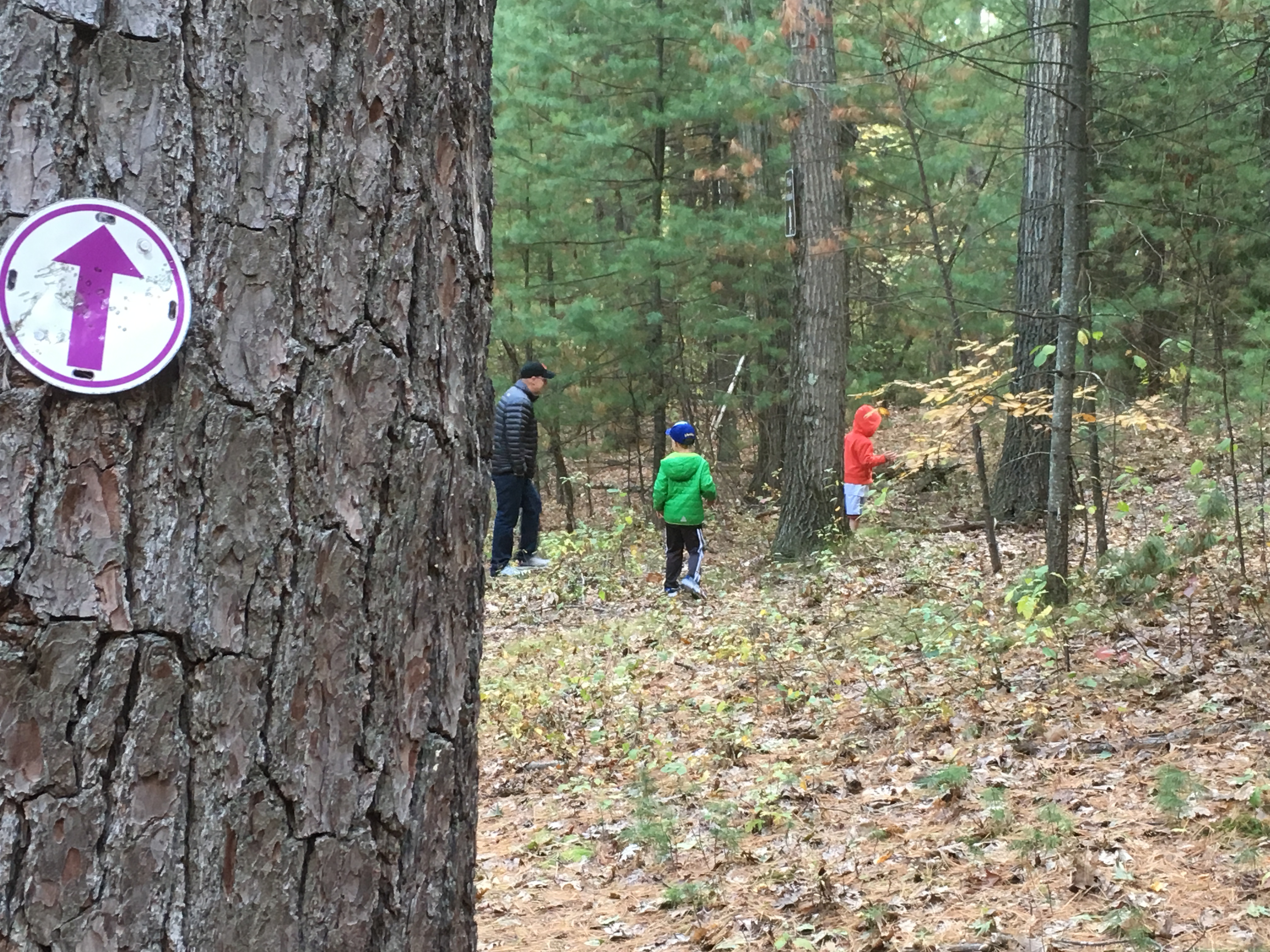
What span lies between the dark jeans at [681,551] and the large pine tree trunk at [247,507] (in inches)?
332

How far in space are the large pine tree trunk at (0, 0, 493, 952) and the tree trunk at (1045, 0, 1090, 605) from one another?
18.8ft

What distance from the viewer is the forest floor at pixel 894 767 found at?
3594mm

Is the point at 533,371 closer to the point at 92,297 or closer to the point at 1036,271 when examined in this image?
the point at 1036,271

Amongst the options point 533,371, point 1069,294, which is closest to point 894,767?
point 1069,294

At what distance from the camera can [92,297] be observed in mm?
1330

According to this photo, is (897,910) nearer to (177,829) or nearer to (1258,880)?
(1258,880)

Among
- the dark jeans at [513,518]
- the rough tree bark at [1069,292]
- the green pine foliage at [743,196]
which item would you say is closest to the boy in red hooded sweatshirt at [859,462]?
the green pine foliage at [743,196]

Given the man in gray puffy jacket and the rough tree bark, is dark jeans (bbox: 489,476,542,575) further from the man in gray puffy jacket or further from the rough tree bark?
the rough tree bark

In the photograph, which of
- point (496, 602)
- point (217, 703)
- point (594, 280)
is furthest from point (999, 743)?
point (594, 280)

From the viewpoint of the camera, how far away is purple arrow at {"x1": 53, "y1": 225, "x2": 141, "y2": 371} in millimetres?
1309

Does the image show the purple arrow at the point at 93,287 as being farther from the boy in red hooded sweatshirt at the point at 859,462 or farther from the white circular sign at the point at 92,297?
the boy in red hooded sweatshirt at the point at 859,462

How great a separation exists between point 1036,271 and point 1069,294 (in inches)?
181

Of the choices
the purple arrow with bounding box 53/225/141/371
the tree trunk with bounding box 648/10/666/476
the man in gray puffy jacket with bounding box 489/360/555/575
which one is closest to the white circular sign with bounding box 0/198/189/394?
the purple arrow with bounding box 53/225/141/371

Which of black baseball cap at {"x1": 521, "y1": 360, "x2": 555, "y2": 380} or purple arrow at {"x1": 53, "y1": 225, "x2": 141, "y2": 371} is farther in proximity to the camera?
black baseball cap at {"x1": 521, "y1": 360, "x2": 555, "y2": 380}
